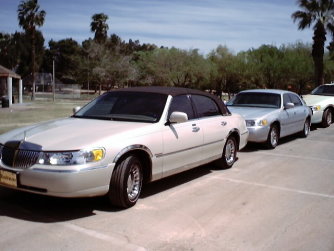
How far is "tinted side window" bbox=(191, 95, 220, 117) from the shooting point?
7020mm

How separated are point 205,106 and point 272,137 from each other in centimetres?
383

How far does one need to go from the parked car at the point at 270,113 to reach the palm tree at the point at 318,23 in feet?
68.9

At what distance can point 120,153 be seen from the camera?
5.12 metres

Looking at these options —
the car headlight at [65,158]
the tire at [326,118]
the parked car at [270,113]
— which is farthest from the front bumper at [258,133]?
the tire at [326,118]

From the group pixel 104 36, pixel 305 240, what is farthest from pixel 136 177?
pixel 104 36

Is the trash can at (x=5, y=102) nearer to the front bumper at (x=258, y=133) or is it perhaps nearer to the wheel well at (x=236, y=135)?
the front bumper at (x=258, y=133)

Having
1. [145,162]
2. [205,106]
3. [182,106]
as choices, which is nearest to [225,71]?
[205,106]

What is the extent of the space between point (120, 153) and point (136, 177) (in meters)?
0.53

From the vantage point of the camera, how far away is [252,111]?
10695 millimetres

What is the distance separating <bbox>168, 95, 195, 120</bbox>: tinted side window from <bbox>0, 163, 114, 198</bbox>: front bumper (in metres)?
1.77

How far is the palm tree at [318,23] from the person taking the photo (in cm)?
3195

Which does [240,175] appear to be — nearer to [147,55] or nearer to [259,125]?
[259,125]

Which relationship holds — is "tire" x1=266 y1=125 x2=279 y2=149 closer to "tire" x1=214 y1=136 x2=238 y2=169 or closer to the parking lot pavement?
"tire" x1=214 y1=136 x2=238 y2=169

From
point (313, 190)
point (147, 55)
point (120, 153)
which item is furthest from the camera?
point (147, 55)
